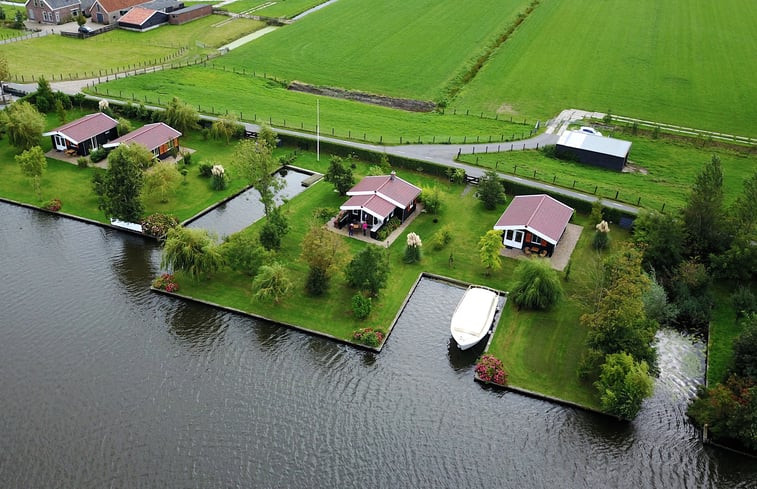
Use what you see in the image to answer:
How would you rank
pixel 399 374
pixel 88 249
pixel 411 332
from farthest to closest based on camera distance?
pixel 88 249
pixel 411 332
pixel 399 374

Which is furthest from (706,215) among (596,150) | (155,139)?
(155,139)

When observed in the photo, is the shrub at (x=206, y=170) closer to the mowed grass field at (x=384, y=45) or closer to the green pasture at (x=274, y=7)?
the mowed grass field at (x=384, y=45)

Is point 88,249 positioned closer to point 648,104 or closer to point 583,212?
point 583,212

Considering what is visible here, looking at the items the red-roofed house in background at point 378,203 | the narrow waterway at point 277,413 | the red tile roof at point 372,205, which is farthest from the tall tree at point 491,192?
the narrow waterway at point 277,413

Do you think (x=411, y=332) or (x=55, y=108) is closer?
(x=411, y=332)

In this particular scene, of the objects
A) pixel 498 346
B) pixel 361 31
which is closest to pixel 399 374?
pixel 498 346

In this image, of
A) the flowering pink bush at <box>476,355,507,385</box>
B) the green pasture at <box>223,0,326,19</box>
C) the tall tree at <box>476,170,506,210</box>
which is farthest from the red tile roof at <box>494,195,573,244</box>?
the green pasture at <box>223,0,326,19</box>

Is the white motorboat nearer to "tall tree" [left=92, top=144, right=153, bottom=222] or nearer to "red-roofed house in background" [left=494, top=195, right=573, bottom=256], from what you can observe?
"red-roofed house in background" [left=494, top=195, right=573, bottom=256]
